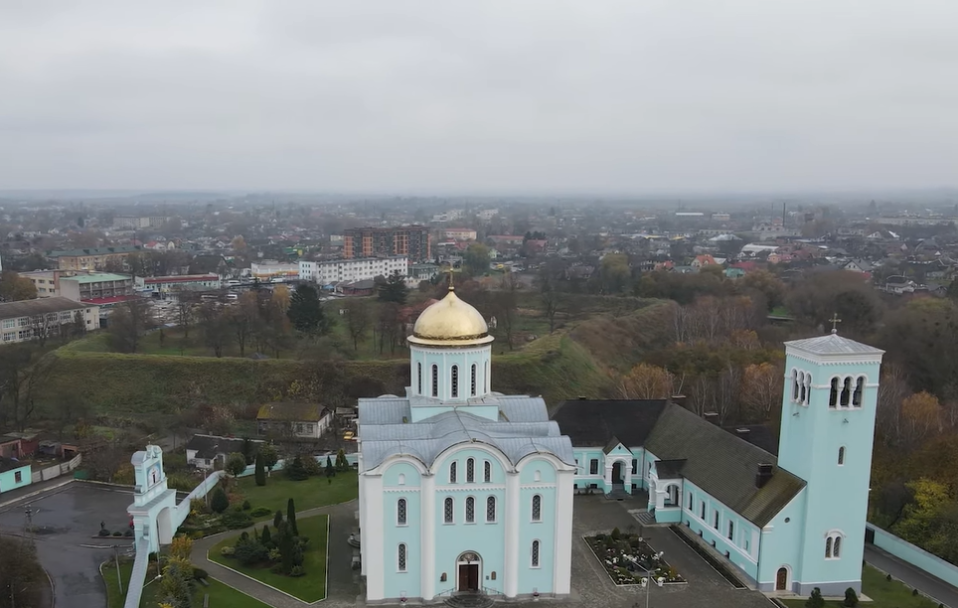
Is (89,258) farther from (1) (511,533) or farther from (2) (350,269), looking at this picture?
(1) (511,533)

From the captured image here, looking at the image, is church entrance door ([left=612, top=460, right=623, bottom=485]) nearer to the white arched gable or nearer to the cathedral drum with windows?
the cathedral drum with windows

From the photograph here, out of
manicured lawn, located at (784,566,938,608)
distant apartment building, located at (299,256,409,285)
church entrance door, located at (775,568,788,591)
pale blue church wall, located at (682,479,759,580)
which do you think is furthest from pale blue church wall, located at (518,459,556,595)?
distant apartment building, located at (299,256,409,285)

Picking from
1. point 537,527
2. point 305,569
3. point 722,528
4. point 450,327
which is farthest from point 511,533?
point 722,528

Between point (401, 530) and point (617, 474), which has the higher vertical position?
point (401, 530)

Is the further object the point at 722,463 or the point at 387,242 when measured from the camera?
the point at 387,242

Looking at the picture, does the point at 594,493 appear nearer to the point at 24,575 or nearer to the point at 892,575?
the point at 892,575
